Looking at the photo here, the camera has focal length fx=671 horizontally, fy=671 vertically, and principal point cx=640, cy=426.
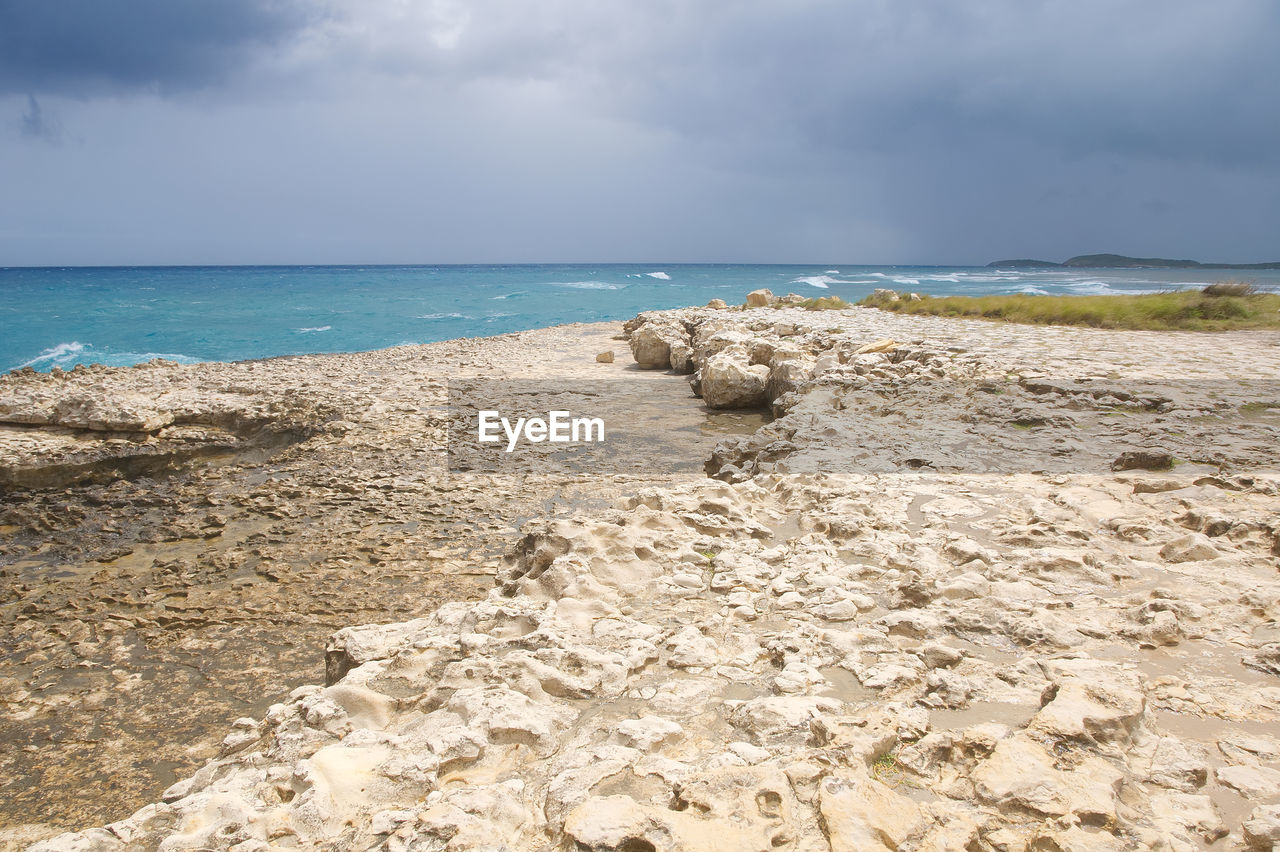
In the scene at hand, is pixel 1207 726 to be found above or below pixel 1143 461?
below

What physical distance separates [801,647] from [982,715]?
76 cm

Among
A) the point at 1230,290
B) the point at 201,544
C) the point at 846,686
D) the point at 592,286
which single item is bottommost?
the point at 201,544

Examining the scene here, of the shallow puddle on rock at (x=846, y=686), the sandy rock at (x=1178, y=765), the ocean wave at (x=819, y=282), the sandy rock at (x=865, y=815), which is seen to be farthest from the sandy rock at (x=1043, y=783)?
the ocean wave at (x=819, y=282)

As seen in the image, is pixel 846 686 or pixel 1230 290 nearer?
pixel 846 686

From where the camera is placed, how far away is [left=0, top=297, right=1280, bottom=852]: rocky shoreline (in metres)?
2.01

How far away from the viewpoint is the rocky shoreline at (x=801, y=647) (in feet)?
6.61

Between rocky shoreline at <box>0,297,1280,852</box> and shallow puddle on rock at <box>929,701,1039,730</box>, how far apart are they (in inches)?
0.5

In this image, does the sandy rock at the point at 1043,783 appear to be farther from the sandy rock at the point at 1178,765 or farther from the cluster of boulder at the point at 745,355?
the cluster of boulder at the point at 745,355

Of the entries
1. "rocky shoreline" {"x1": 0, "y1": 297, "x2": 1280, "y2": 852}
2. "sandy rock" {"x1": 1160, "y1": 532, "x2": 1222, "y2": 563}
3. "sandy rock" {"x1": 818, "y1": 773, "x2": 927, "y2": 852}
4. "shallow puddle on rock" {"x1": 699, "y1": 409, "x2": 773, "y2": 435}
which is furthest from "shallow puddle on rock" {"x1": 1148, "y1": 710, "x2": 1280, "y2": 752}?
"shallow puddle on rock" {"x1": 699, "y1": 409, "x2": 773, "y2": 435}

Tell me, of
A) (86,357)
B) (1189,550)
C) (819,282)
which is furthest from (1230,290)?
(819,282)

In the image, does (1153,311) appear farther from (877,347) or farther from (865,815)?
(865,815)

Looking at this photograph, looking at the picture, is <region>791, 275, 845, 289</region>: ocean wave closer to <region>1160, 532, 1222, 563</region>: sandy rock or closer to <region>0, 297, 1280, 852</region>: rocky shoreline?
<region>0, 297, 1280, 852</region>: rocky shoreline

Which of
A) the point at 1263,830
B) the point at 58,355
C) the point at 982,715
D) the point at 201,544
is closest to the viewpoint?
the point at 1263,830

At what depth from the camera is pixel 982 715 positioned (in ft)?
8.02
